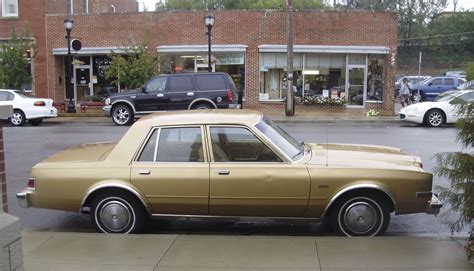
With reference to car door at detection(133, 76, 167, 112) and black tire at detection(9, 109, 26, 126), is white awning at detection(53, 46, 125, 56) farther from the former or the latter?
car door at detection(133, 76, 167, 112)

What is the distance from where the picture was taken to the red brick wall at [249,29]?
26.0 meters

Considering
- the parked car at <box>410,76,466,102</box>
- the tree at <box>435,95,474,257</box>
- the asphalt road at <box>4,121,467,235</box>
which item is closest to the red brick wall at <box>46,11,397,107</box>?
the parked car at <box>410,76,466,102</box>

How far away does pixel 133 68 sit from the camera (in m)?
24.4

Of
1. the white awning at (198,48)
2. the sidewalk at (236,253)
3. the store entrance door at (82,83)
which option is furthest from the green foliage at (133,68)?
the sidewalk at (236,253)

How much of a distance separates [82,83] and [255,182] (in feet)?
78.9

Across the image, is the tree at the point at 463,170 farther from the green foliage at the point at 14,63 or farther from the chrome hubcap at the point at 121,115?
the green foliage at the point at 14,63

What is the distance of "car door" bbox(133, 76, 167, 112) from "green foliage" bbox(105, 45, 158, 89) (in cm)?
478

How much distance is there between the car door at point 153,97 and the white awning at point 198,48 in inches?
275

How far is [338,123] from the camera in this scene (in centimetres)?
2091

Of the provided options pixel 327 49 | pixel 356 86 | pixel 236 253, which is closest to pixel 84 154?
pixel 236 253

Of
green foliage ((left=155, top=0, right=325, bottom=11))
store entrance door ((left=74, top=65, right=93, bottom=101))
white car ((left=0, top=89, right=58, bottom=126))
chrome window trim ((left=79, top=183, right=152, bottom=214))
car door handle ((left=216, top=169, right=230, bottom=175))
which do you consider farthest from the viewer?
green foliage ((left=155, top=0, right=325, bottom=11))

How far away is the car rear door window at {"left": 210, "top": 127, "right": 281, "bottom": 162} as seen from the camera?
19.6 feet

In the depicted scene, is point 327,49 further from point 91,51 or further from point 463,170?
point 463,170

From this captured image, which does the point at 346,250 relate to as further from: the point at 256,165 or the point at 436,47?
the point at 436,47
